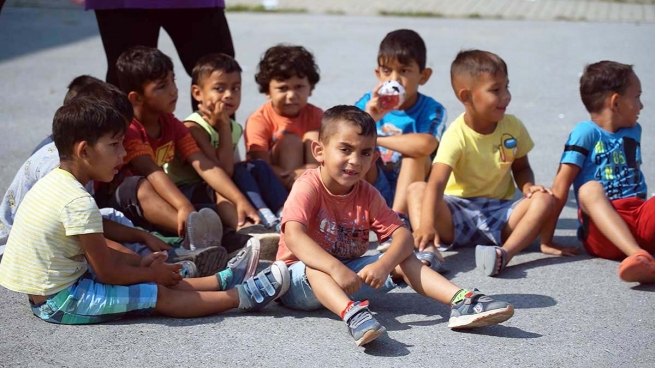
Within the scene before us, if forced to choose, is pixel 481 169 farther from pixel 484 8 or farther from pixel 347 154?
pixel 484 8

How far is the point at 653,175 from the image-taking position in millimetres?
5695

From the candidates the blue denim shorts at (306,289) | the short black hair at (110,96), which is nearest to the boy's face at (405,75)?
the blue denim shorts at (306,289)

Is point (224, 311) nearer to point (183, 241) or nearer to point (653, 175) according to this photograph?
point (183, 241)

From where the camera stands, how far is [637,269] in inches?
150

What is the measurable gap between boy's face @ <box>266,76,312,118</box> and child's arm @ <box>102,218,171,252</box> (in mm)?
1371

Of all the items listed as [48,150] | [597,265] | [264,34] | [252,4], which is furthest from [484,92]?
[252,4]

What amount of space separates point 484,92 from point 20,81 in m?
5.41

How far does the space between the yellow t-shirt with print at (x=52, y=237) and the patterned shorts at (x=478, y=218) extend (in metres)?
1.97

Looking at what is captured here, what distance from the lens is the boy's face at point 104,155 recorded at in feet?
11.0

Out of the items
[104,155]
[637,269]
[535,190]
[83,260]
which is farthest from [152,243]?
[637,269]

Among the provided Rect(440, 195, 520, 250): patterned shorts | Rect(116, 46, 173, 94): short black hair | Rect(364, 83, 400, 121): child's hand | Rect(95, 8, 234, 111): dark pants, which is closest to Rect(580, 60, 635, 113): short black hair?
Rect(440, 195, 520, 250): patterned shorts

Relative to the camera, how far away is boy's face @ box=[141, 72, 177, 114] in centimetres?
440

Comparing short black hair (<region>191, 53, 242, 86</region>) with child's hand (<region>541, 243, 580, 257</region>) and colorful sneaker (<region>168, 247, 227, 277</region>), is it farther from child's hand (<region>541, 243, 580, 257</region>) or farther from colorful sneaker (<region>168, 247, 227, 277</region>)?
child's hand (<region>541, 243, 580, 257</region>)

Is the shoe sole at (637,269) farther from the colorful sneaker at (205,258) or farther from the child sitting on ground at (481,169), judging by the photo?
the colorful sneaker at (205,258)
